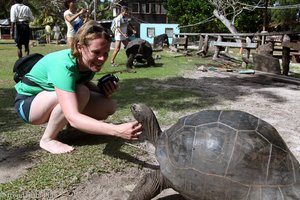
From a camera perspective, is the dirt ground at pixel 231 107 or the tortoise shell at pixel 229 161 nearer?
the tortoise shell at pixel 229 161

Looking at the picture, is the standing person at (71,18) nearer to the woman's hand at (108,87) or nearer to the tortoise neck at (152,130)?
the woman's hand at (108,87)

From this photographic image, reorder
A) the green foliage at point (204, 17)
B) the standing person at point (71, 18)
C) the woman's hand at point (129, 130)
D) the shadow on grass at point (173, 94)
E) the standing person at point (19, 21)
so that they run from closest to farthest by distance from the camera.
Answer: the woman's hand at point (129, 130), the shadow on grass at point (173, 94), the standing person at point (71, 18), the standing person at point (19, 21), the green foliage at point (204, 17)

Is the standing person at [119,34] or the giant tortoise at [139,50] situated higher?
the standing person at [119,34]

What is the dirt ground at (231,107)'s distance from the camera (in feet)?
8.07

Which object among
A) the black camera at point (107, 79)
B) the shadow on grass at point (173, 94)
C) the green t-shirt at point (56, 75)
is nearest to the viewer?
the green t-shirt at point (56, 75)

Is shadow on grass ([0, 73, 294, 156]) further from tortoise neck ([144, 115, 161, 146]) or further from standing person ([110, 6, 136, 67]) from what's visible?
standing person ([110, 6, 136, 67])

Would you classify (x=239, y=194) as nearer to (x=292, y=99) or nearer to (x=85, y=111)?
(x=85, y=111)

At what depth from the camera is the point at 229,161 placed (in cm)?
194

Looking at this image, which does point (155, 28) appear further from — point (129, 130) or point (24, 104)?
point (129, 130)

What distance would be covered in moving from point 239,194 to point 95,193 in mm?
1025

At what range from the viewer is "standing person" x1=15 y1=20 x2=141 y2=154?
237 centimetres

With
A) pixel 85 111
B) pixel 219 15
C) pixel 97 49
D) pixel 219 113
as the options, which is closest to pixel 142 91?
pixel 85 111

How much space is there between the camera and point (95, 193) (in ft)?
7.90

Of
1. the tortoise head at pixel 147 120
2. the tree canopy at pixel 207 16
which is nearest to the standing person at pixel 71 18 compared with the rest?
the tortoise head at pixel 147 120
